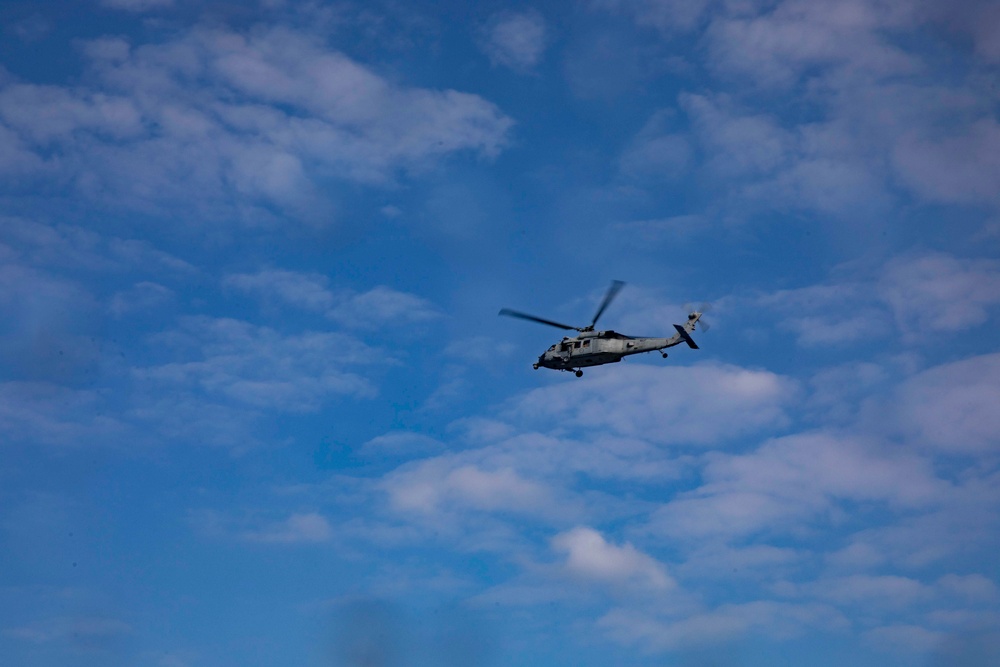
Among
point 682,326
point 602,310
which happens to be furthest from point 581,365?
point 682,326

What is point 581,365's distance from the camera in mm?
160750

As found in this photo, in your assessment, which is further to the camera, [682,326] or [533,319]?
[533,319]

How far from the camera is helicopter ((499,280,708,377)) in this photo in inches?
5945

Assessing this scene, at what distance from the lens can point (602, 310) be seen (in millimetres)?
159375

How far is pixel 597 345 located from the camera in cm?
15700

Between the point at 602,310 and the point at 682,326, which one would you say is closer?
the point at 682,326

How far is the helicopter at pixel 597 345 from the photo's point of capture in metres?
151

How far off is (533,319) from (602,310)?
10189 mm

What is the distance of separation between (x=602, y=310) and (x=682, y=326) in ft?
51.3

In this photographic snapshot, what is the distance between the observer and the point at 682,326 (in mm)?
147250

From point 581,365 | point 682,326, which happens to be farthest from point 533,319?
point 682,326

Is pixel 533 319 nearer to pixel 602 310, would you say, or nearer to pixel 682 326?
pixel 602 310

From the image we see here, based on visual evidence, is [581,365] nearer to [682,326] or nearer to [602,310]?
[602,310]
